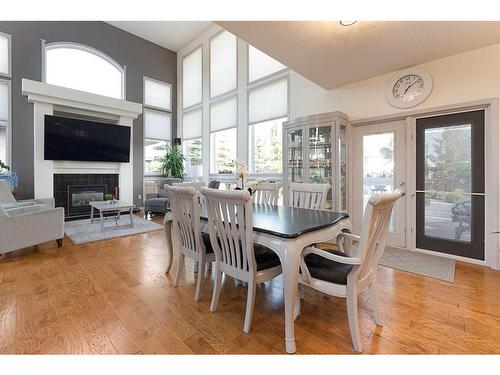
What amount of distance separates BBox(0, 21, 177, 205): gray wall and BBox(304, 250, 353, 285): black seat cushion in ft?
20.6

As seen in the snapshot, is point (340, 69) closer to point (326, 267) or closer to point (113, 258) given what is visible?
point (326, 267)

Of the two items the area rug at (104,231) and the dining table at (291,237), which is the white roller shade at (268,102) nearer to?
the area rug at (104,231)

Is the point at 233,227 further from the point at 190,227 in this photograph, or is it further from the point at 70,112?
the point at 70,112

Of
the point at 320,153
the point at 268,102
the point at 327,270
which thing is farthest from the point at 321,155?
the point at 327,270

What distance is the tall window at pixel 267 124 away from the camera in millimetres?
4812

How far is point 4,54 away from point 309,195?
6778 millimetres

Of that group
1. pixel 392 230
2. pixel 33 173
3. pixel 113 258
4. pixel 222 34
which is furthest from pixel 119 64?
pixel 392 230

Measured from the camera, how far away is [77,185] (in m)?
5.66

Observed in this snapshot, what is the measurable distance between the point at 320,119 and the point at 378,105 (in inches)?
32.2

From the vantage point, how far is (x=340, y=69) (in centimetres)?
315

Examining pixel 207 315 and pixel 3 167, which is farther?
pixel 3 167

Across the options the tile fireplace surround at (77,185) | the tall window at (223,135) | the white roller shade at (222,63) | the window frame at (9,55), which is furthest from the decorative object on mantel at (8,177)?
the white roller shade at (222,63)

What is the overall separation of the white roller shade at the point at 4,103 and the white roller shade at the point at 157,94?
2.91 metres

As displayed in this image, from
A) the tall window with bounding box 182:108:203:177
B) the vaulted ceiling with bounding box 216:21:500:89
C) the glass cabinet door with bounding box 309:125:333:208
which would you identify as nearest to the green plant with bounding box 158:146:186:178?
the tall window with bounding box 182:108:203:177
